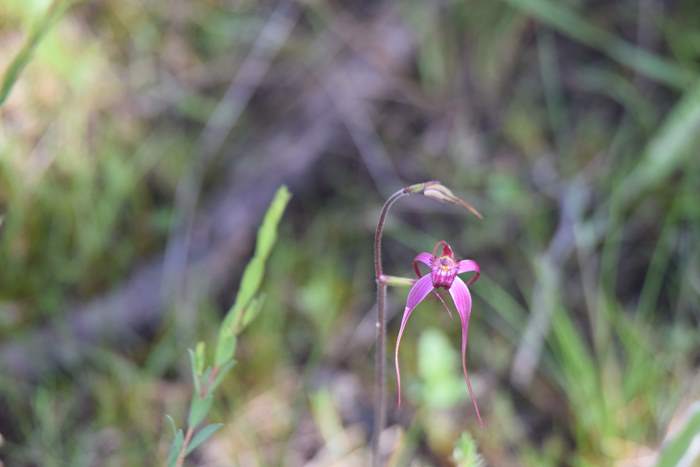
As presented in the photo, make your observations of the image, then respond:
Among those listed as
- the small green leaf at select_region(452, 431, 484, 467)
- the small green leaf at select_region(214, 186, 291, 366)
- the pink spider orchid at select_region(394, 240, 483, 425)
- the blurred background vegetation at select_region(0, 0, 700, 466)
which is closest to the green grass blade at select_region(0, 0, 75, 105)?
the blurred background vegetation at select_region(0, 0, 700, 466)

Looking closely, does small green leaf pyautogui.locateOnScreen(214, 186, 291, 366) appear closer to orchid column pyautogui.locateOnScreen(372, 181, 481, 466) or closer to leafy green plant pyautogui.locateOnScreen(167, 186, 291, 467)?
leafy green plant pyautogui.locateOnScreen(167, 186, 291, 467)

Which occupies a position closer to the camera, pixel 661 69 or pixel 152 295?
pixel 152 295

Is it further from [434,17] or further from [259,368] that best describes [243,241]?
[434,17]

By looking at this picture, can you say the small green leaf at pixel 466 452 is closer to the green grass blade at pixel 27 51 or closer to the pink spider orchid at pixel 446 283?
the pink spider orchid at pixel 446 283

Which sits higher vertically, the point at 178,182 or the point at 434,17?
the point at 434,17

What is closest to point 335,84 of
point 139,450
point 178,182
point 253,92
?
point 253,92

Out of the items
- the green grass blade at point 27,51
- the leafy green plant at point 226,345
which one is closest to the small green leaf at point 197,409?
the leafy green plant at point 226,345

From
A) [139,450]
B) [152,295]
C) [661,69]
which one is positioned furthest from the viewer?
[661,69]

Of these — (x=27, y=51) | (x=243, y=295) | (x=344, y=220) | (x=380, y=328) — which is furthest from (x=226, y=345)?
(x=344, y=220)
